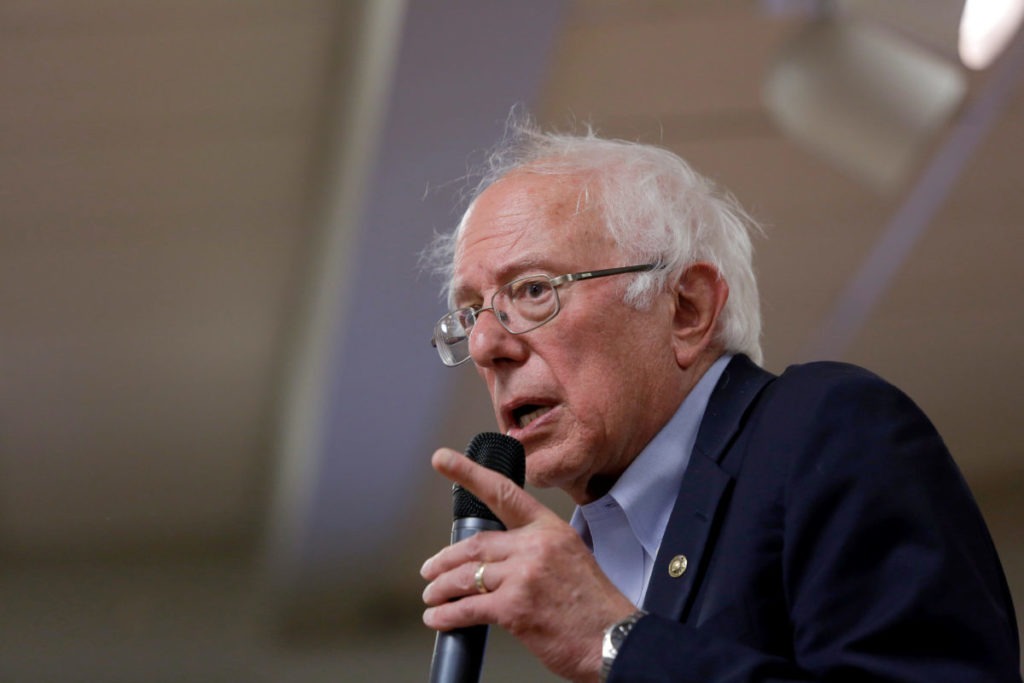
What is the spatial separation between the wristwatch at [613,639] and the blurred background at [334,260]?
2003mm

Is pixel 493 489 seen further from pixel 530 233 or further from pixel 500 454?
pixel 530 233

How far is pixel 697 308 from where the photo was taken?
197 centimetres

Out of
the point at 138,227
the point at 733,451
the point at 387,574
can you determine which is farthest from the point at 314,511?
the point at 733,451

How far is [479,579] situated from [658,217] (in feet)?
2.67

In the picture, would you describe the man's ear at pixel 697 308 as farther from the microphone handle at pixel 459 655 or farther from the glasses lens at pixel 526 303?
Result: the microphone handle at pixel 459 655

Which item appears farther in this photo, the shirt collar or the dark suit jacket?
the shirt collar

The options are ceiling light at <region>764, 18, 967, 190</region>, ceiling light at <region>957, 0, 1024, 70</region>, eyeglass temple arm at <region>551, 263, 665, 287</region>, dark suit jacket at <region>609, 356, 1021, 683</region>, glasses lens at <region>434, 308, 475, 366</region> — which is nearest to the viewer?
dark suit jacket at <region>609, 356, 1021, 683</region>

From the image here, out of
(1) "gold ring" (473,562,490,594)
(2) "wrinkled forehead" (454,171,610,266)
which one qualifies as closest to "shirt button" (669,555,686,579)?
(1) "gold ring" (473,562,490,594)

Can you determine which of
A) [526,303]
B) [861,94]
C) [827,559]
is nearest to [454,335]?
[526,303]

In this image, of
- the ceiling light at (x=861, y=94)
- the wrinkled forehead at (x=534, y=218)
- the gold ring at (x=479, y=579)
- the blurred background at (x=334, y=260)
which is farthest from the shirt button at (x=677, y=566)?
the ceiling light at (x=861, y=94)

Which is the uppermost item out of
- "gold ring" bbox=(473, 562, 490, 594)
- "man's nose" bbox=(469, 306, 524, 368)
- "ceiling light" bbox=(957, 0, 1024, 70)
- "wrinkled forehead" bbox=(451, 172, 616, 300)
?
"ceiling light" bbox=(957, 0, 1024, 70)

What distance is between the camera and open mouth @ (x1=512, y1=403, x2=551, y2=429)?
71.8 inches

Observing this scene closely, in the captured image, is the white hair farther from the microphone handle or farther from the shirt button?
the microphone handle

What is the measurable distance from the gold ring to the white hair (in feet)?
2.22
